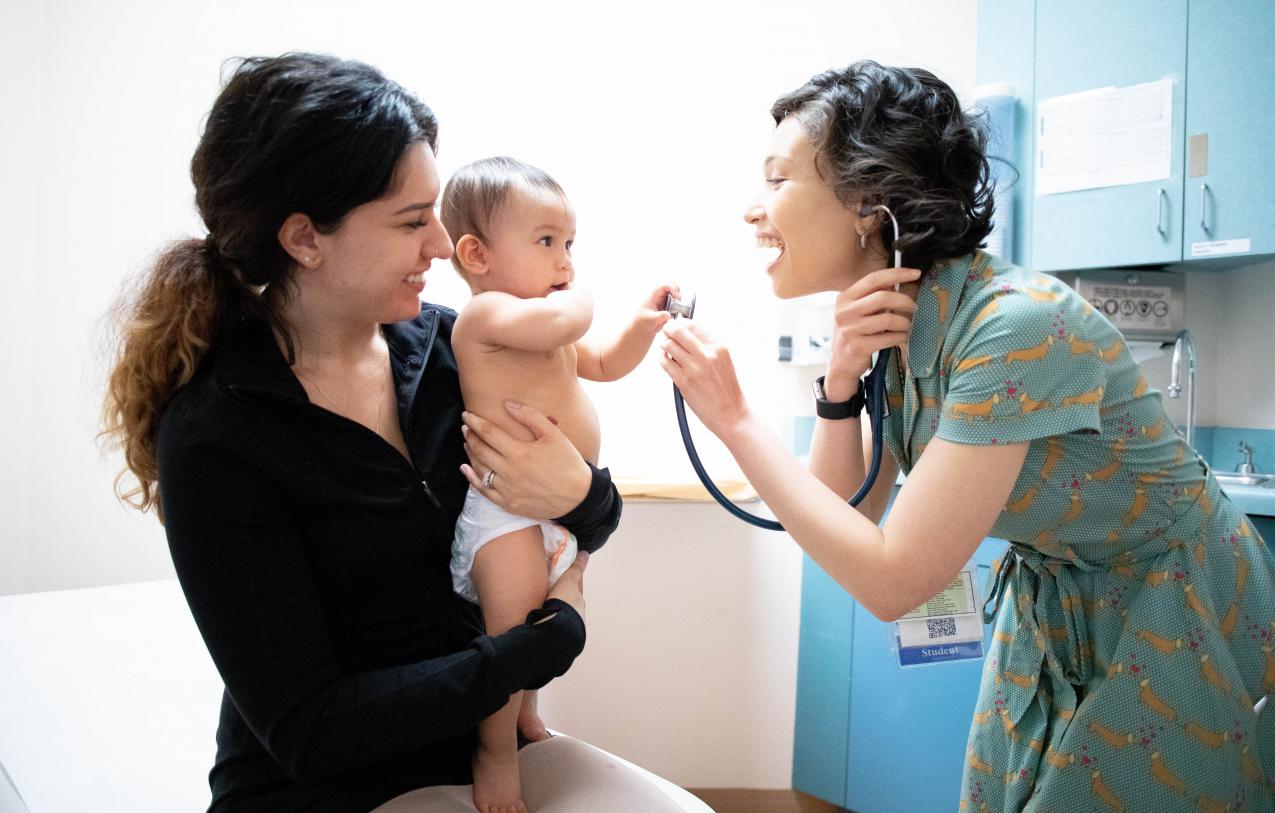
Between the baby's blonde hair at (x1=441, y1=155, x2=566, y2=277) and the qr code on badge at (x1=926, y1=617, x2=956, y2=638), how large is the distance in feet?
2.89

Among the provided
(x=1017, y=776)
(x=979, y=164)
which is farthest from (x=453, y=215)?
(x=1017, y=776)

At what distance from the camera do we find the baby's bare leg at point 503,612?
1.15 m

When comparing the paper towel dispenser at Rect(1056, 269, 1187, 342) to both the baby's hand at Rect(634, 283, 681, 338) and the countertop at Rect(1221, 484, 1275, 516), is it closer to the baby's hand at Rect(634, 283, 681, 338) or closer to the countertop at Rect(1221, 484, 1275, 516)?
the countertop at Rect(1221, 484, 1275, 516)

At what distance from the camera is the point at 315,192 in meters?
1.02

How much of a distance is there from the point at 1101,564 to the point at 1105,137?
161cm

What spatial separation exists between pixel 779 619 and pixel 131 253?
2.24 meters

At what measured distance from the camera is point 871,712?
243cm

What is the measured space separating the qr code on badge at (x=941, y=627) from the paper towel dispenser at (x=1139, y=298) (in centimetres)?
141

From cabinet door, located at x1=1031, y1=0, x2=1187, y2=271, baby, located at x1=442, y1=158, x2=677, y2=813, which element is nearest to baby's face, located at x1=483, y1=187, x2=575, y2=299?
baby, located at x1=442, y1=158, x2=677, y2=813

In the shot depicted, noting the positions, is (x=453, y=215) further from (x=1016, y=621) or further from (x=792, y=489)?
(x=1016, y=621)

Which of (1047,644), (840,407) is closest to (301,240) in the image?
(840,407)

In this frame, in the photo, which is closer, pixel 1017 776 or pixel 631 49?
pixel 1017 776

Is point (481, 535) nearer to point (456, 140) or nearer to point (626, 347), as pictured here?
point (626, 347)

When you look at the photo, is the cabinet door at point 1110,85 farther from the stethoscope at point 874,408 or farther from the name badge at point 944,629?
the stethoscope at point 874,408
